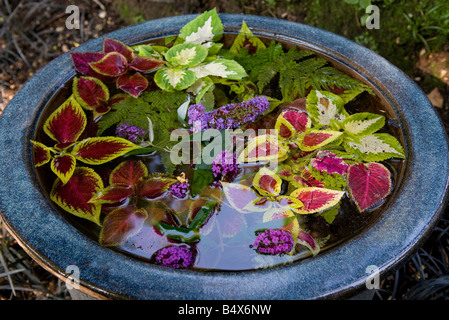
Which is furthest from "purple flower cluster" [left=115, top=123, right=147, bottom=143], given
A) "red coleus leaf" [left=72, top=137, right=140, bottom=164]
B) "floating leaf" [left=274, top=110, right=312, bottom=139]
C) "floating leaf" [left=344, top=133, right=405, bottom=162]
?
"floating leaf" [left=344, top=133, right=405, bottom=162]

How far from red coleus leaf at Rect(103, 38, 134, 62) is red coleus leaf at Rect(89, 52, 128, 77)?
0.17 feet

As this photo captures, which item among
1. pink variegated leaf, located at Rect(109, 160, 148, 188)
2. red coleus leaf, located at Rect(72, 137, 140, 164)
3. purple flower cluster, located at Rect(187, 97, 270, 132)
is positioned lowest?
pink variegated leaf, located at Rect(109, 160, 148, 188)

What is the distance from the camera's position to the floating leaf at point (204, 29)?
1.36m

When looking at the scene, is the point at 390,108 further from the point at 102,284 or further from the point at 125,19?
the point at 125,19

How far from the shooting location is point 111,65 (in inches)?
49.4

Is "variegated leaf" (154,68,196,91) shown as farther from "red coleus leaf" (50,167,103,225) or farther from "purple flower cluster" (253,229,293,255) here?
"purple flower cluster" (253,229,293,255)

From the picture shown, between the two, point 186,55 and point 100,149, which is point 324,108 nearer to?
point 186,55

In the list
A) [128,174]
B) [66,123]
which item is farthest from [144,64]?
[128,174]

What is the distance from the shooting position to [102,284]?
788 mm

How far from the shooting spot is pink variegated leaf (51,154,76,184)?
3.25 ft

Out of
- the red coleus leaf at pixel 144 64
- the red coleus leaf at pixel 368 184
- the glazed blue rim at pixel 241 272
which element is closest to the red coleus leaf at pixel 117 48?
the red coleus leaf at pixel 144 64

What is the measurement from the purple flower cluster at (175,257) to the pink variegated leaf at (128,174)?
0.71 feet

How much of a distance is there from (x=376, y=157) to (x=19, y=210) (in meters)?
0.94
